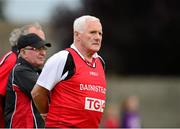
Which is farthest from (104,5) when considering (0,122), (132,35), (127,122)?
(0,122)

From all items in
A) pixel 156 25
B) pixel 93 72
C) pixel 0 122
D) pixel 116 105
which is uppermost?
pixel 93 72

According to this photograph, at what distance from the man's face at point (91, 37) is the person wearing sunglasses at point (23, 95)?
0.53m

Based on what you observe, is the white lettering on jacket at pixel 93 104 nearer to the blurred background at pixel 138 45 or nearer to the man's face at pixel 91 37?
the man's face at pixel 91 37

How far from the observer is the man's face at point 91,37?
8.73 m

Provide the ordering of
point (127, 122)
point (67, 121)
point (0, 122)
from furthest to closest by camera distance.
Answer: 1. point (127, 122)
2. point (0, 122)
3. point (67, 121)

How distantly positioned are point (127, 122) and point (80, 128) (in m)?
11.7

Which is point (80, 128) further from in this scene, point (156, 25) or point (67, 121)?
point (156, 25)

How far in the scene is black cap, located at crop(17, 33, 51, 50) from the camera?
905 cm

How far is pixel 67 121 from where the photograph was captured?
28.0ft

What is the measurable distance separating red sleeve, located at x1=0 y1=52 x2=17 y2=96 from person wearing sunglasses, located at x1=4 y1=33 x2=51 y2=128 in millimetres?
103

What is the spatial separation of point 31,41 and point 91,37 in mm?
760

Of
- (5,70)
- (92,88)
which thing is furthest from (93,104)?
(5,70)

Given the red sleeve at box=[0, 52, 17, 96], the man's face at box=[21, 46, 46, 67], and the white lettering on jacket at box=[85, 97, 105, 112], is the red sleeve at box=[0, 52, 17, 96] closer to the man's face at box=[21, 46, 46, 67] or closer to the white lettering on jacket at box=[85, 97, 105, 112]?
the man's face at box=[21, 46, 46, 67]

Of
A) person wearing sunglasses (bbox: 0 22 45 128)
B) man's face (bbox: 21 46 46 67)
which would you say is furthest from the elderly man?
person wearing sunglasses (bbox: 0 22 45 128)
